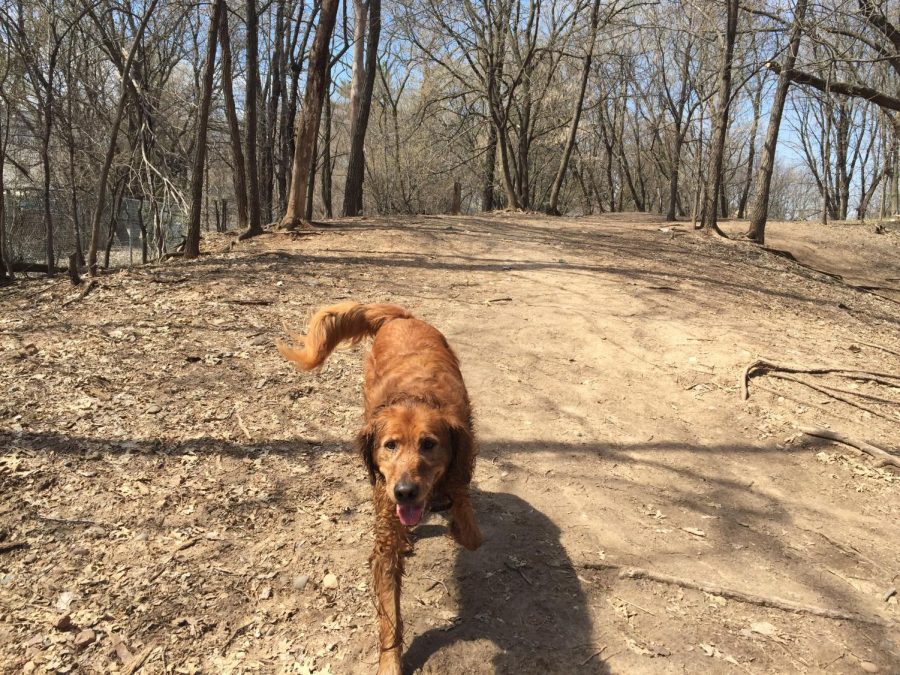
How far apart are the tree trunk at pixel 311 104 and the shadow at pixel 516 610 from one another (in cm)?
820

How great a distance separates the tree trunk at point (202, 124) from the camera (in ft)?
26.5

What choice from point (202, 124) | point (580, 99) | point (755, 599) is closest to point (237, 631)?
point (755, 599)

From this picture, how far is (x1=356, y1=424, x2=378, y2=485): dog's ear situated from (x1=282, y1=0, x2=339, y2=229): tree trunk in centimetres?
827

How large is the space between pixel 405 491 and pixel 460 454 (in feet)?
1.77

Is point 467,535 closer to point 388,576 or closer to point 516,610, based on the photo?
point 516,610

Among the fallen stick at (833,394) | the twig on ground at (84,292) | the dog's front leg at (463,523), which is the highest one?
the twig on ground at (84,292)

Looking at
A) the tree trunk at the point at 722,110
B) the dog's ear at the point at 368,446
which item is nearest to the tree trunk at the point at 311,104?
the tree trunk at the point at 722,110

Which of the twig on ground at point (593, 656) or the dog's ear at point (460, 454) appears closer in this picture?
the twig on ground at point (593, 656)

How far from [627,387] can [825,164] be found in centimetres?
2636

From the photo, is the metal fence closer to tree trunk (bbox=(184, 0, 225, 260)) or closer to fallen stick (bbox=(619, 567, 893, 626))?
tree trunk (bbox=(184, 0, 225, 260))

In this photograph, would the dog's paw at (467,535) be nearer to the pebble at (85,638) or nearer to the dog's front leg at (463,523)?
the dog's front leg at (463,523)

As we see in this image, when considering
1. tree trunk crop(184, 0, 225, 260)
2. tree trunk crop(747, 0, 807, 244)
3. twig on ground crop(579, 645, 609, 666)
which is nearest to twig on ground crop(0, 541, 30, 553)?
twig on ground crop(579, 645, 609, 666)

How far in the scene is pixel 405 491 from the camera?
2.59 m

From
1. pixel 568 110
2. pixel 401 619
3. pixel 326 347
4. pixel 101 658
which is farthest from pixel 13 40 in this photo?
pixel 568 110
